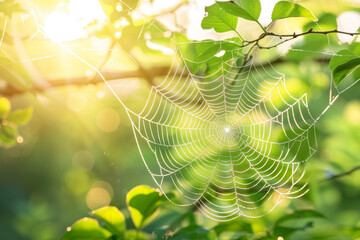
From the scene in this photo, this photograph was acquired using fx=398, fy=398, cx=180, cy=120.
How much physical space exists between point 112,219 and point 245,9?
16.7 inches

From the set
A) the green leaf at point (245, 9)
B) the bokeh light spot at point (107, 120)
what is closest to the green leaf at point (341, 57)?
the green leaf at point (245, 9)

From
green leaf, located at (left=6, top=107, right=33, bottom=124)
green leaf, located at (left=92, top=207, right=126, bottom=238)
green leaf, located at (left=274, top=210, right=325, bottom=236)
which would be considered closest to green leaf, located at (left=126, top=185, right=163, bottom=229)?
green leaf, located at (left=92, top=207, right=126, bottom=238)

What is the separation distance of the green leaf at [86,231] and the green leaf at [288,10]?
46 cm

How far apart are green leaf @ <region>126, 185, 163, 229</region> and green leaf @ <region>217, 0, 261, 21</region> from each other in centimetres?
33

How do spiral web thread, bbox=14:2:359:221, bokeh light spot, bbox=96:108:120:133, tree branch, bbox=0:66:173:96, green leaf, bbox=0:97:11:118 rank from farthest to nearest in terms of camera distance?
bokeh light spot, bbox=96:108:120:133, green leaf, bbox=0:97:11:118, tree branch, bbox=0:66:173:96, spiral web thread, bbox=14:2:359:221

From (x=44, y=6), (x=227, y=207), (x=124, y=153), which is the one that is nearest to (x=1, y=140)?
(x=44, y=6)

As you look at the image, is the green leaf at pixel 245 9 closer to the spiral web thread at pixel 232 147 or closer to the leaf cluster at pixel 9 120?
the spiral web thread at pixel 232 147

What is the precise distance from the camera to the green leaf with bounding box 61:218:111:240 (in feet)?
2.24

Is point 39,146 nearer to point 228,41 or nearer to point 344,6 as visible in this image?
point 344,6

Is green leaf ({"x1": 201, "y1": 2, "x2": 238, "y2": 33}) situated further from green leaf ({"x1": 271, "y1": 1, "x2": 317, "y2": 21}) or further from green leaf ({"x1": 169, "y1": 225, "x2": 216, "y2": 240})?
green leaf ({"x1": 169, "y1": 225, "x2": 216, "y2": 240})

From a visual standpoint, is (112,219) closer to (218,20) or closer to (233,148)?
(218,20)

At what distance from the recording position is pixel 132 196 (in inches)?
27.3

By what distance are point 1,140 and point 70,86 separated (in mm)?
279

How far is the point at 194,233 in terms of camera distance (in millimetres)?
691
